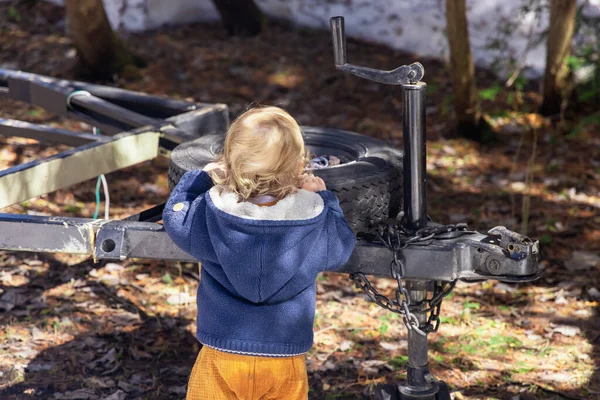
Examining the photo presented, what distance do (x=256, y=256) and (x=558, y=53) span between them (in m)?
5.76

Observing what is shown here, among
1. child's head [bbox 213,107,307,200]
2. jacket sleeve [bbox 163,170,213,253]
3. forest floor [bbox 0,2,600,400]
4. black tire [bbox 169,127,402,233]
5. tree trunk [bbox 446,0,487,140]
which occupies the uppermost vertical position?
child's head [bbox 213,107,307,200]

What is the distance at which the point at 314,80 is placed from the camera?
29.8 feet

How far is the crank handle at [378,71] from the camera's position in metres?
2.92

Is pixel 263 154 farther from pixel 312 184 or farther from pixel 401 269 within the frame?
pixel 401 269

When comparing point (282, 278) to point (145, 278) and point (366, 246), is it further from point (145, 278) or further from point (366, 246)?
point (145, 278)

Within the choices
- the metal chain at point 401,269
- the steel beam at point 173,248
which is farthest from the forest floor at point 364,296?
the metal chain at point 401,269

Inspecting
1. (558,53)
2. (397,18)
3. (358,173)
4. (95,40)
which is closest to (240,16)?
(397,18)

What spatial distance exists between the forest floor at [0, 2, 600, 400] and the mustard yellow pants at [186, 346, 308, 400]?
3.73ft

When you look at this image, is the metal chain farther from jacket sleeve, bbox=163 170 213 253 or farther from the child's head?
jacket sleeve, bbox=163 170 213 253

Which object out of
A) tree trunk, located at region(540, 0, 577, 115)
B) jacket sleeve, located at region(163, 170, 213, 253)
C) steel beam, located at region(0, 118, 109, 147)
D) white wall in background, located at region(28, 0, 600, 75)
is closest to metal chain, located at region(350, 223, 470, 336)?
jacket sleeve, located at region(163, 170, 213, 253)

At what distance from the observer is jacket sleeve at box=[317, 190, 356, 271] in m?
2.77

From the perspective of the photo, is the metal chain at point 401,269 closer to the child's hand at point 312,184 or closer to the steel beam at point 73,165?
the child's hand at point 312,184

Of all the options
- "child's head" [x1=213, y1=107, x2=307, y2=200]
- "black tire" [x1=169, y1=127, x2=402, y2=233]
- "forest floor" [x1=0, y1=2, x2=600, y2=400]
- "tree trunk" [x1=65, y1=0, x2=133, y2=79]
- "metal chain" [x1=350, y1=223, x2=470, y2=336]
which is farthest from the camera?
"tree trunk" [x1=65, y1=0, x2=133, y2=79]

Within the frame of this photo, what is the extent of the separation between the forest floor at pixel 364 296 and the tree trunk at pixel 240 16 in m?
1.47
